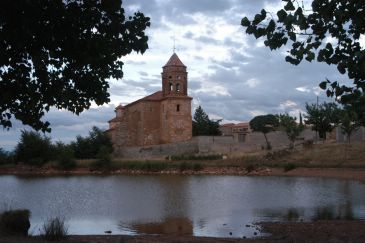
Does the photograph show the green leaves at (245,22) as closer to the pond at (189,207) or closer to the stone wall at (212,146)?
the pond at (189,207)

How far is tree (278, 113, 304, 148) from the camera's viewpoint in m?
47.5

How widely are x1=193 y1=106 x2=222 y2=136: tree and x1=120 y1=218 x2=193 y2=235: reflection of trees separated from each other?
2165 inches

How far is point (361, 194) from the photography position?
2202 centimetres

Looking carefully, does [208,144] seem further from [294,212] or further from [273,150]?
[294,212]

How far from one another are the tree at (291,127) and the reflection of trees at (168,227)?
1311 inches

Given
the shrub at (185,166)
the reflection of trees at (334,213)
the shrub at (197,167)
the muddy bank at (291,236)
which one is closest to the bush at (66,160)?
the shrub at (185,166)

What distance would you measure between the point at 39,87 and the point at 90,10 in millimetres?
1440

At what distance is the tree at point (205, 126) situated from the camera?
70938 mm

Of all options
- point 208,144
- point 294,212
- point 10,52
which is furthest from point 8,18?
point 208,144

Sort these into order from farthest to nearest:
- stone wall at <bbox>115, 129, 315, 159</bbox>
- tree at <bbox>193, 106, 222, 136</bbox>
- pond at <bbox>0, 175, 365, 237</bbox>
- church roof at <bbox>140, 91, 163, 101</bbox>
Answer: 1. tree at <bbox>193, 106, 222, 136</bbox>
2. church roof at <bbox>140, 91, 163, 101</bbox>
3. stone wall at <bbox>115, 129, 315, 159</bbox>
4. pond at <bbox>0, 175, 365, 237</bbox>

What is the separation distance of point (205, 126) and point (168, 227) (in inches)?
2290

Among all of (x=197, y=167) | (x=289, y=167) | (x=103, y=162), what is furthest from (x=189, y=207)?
(x=103, y=162)

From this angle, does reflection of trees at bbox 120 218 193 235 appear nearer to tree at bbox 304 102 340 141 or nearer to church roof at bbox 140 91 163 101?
tree at bbox 304 102 340 141

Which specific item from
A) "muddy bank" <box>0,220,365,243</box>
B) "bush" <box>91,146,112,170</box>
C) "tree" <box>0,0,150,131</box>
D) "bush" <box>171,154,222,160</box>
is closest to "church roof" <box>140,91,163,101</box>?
"bush" <box>171,154,222,160</box>
